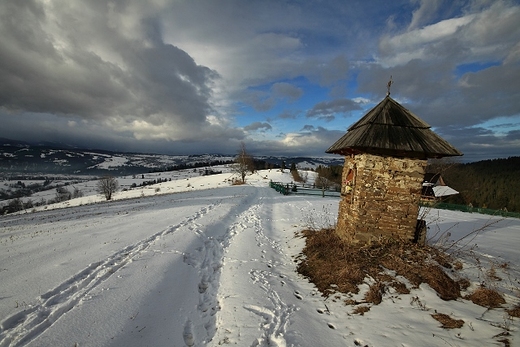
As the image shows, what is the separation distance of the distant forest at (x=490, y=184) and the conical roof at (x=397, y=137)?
28.9m

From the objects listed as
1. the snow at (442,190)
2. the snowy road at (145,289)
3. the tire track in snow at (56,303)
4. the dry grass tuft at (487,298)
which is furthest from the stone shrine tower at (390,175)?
the snow at (442,190)

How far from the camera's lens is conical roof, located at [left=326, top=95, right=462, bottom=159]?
20.0 feet

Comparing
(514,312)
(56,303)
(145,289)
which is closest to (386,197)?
(514,312)

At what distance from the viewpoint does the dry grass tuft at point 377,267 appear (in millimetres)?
4852

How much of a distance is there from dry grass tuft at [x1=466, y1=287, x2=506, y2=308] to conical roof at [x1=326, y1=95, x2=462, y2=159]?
3.27 m

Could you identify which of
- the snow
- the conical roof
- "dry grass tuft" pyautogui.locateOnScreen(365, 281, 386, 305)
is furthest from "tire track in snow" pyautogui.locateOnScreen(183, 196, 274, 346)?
the snow

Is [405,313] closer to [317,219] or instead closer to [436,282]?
[436,282]

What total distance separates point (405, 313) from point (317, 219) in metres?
8.66

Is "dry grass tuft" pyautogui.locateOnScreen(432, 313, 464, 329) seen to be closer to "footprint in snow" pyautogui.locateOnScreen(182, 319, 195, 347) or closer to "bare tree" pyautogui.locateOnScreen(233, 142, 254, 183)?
"footprint in snow" pyautogui.locateOnScreen(182, 319, 195, 347)

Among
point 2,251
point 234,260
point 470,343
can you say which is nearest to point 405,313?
point 470,343

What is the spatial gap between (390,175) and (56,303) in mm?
8377

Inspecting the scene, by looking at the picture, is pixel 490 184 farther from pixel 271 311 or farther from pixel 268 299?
pixel 271 311

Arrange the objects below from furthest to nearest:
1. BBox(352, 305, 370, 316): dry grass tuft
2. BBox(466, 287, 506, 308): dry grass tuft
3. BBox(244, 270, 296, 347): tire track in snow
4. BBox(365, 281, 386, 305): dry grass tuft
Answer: BBox(365, 281, 386, 305): dry grass tuft → BBox(352, 305, 370, 316): dry grass tuft → BBox(466, 287, 506, 308): dry grass tuft → BBox(244, 270, 296, 347): tire track in snow

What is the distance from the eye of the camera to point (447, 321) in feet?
12.6
